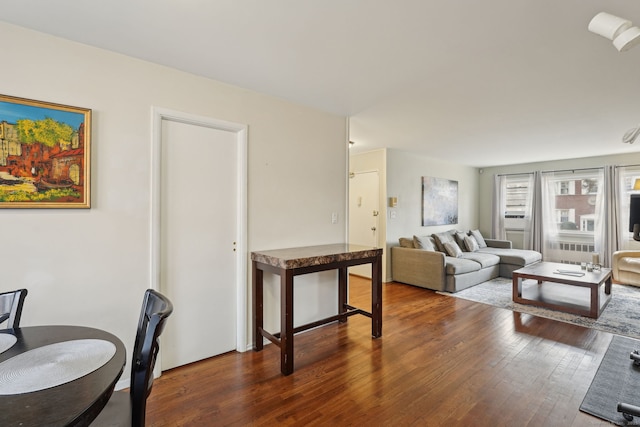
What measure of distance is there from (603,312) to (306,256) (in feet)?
12.5

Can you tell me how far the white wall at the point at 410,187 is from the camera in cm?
538

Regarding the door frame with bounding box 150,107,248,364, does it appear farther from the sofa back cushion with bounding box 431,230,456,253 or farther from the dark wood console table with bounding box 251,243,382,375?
the sofa back cushion with bounding box 431,230,456,253

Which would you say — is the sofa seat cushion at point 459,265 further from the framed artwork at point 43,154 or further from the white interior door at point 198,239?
the framed artwork at point 43,154

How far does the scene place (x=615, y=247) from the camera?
5.66 m

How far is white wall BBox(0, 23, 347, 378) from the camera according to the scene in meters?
1.85

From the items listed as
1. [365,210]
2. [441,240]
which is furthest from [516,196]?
[365,210]

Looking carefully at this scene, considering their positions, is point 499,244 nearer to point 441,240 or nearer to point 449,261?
point 441,240

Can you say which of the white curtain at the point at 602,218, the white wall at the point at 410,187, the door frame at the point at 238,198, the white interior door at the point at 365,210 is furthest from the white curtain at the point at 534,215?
the door frame at the point at 238,198

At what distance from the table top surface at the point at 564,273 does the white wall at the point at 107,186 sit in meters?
3.49

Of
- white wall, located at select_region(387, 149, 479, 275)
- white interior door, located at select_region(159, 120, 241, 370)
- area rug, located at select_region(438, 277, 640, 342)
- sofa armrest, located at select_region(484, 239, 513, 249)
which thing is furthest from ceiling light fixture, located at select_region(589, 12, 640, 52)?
sofa armrest, located at select_region(484, 239, 513, 249)

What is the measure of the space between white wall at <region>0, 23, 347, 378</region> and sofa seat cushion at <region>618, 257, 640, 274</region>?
18.6 feet

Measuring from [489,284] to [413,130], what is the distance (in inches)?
118

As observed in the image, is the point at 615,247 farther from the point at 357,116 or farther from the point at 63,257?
the point at 63,257

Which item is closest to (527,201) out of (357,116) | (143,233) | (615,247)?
(615,247)
